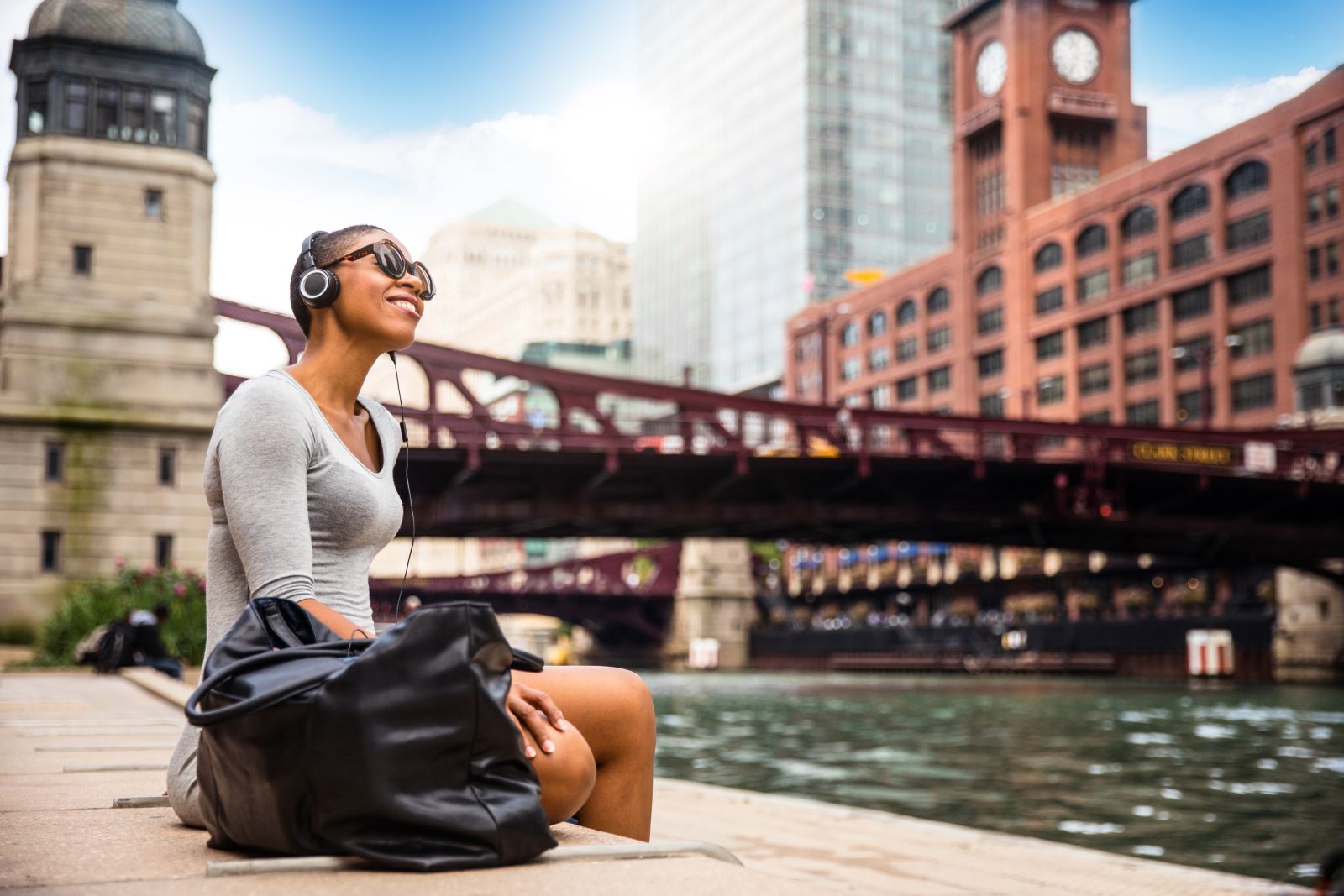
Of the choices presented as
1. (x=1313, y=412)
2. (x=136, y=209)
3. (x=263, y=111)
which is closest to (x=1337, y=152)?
(x=1313, y=412)

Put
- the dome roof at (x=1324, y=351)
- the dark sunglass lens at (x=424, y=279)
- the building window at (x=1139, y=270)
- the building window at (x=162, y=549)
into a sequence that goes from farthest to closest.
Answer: the building window at (x=1139, y=270) < the dome roof at (x=1324, y=351) < the building window at (x=162, y=549) < the dark sunglass lens at (x=424, y=279)

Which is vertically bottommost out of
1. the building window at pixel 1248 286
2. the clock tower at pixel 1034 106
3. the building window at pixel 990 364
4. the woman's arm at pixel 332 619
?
the woman's arm at pixel 332 619

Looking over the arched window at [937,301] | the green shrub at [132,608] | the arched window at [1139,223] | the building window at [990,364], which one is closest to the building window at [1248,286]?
the arched window at [1139,223]

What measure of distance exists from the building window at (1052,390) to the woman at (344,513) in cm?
9190

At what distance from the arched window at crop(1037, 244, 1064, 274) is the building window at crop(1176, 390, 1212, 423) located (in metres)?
15.0

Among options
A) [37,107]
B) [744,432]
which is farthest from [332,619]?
[744,432]

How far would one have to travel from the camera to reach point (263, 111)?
6.03 m

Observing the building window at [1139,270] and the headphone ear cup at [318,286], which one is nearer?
the headphone ear cup at [318,286]

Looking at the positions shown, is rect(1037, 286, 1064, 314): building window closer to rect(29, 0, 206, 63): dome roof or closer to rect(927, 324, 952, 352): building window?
rect(927, 324, 952, 352): building window

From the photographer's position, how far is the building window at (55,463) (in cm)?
3189

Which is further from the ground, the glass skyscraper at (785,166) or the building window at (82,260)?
the glass skyscraper at (785,166)

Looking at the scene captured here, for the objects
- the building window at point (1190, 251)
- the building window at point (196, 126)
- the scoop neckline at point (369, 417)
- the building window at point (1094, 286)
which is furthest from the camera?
the building window at point (1094, 286)

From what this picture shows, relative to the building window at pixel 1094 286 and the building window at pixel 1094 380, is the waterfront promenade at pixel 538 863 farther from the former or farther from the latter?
the building window at pixel 1094 286

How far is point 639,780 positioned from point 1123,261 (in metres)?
89.7
